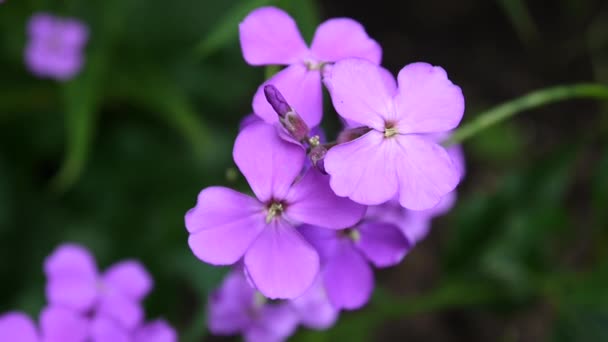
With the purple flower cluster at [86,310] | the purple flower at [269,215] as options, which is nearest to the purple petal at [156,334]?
the purple flower cluster at [86,310]

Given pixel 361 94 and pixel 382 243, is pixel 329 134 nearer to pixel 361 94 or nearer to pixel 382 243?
pixel 382 243

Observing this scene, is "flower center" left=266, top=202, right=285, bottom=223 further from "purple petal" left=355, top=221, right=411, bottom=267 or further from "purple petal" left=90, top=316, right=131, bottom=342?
"purple petal" left=90, top=316, right=131, bottom=342

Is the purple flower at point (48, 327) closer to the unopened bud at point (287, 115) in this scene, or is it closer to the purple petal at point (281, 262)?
the purple petal at point (281, 262)

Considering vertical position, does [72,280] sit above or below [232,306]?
above

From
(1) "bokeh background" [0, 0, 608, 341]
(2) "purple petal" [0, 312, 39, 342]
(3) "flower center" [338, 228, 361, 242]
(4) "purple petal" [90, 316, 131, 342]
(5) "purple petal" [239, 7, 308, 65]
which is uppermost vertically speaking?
(5) "purple petal" [239, 7, 308, 65]

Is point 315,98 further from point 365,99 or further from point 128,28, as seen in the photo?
point 128,28

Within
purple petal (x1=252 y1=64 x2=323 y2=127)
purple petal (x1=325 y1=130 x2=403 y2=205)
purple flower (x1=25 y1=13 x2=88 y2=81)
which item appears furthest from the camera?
purple flower (x1=25 y1=13 x2=88 y2=81)

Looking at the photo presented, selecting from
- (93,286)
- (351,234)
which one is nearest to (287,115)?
(351,234)

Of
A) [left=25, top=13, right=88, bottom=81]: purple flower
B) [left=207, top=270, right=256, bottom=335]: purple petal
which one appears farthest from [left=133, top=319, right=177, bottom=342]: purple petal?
[left=25, top=13, right=88, bottom=81]: purple flower
